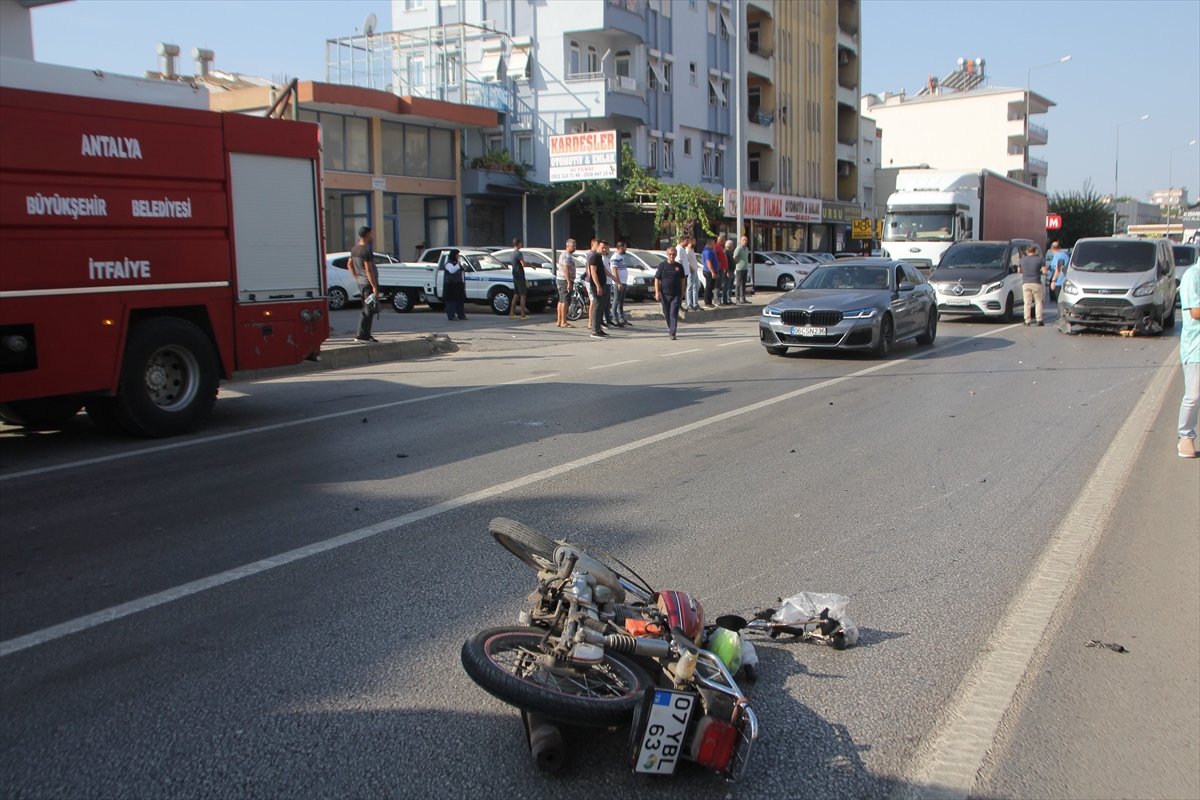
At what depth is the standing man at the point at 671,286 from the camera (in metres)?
19.2

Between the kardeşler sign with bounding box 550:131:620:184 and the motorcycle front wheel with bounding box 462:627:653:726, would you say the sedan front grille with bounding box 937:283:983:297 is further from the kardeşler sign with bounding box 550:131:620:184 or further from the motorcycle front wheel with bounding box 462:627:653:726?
the motorcycle front wheel with bounding box 462:627:653:726

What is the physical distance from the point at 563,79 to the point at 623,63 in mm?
3893

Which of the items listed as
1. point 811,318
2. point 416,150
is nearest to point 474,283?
point 811,318

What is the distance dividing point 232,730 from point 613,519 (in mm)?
3096

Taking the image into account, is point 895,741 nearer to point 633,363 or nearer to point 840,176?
point 633,363

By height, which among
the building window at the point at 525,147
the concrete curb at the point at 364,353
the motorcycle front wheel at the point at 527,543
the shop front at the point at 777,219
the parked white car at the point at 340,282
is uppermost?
the building window at the point at 525,147

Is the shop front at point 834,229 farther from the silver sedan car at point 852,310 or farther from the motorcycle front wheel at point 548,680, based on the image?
the motorcycle front wheel at point 548,680

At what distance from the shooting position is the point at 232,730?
3510 millimetres

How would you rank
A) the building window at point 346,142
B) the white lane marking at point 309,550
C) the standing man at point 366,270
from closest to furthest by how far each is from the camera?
the white lane marking at point 309,550, the standing man at point 366,270, the building window at point 346,142

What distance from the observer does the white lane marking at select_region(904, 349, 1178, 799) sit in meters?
3.33

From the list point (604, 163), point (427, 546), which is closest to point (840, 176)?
point (604, 163)

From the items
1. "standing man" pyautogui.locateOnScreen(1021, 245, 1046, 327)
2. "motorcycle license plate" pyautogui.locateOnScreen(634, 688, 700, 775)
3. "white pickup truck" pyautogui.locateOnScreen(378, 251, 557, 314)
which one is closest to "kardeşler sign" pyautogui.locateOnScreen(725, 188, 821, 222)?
"white pickup truck" pyautogui.locateOnScreen(378, 251, 557, 314)

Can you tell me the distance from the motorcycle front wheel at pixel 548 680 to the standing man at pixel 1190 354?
259 inches

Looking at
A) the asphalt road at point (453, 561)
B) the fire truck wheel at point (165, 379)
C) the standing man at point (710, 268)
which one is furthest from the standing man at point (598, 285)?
the fire truck wheel at point (165, 379)
